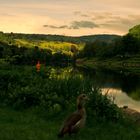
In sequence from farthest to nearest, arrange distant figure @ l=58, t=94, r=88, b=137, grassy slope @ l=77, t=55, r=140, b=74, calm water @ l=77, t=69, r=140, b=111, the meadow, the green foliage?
1. grassy slope @ l=77, t=55, r=140, b=74
2. calm water @ l=77, t=69, r=140, b=111
3. the green foliage
4. the meadow
5. distant figure @ l=58, t=94, r=88, b=137

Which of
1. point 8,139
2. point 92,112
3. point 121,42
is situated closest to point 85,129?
point 92,112

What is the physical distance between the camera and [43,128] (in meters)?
16.5

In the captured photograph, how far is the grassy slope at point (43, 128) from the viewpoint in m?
14.9

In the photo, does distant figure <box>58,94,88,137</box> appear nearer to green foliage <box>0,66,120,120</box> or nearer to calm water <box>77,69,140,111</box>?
green foliage <box>0,66,120,120</box>

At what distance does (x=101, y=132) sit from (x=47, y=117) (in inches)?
137

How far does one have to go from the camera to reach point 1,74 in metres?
23.9

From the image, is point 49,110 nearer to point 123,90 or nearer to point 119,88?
point 123,90

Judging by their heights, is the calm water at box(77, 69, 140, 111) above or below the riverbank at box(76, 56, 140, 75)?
above

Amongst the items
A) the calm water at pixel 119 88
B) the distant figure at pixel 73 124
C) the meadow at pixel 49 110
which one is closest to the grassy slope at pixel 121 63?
the calm water at pixel 119 88

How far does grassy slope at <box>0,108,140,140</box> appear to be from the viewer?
1492cm

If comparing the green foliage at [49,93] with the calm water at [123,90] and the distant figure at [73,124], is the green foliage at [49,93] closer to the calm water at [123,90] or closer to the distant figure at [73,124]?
the calm water at [123,90]

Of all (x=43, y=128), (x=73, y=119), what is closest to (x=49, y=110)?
(x=43, y=128)

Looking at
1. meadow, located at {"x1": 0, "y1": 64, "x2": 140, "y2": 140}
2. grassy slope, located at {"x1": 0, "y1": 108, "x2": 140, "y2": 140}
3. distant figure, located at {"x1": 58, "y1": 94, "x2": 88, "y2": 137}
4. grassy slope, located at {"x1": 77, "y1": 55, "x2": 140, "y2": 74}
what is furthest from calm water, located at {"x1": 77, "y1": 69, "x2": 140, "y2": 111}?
grassy slope, located at {"x1": 77, "y1": 55, "x2": 140, "y2": 74}

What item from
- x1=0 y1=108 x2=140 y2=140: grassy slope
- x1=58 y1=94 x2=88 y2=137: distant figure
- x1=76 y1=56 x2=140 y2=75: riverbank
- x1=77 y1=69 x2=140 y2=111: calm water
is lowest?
x1=76 y1=56 x2=140 y2=75: riverbank
